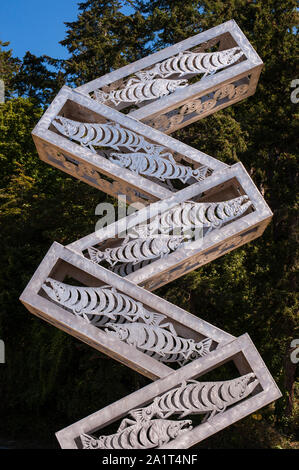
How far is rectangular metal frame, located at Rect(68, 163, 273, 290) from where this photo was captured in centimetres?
503

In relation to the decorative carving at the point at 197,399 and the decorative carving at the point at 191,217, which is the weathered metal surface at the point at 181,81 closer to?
the decorative carving at the point at 191,217

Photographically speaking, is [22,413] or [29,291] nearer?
[29,291]

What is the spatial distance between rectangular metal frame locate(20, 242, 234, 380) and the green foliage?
7596 mm

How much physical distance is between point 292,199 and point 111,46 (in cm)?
754

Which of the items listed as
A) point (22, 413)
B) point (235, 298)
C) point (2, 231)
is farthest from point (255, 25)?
point (22, 413)

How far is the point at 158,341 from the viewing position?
4.88 meters

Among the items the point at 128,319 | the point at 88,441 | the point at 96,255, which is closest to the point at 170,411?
the point at 88,441

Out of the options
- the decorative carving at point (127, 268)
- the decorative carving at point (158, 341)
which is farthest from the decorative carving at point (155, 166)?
the decorative carving at point (158, 341)

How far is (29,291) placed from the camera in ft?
16.0

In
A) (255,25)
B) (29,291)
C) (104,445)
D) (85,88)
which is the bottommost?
(104,445)

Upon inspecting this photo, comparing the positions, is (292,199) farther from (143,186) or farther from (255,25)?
(143,186)

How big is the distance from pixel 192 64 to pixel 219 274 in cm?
877
